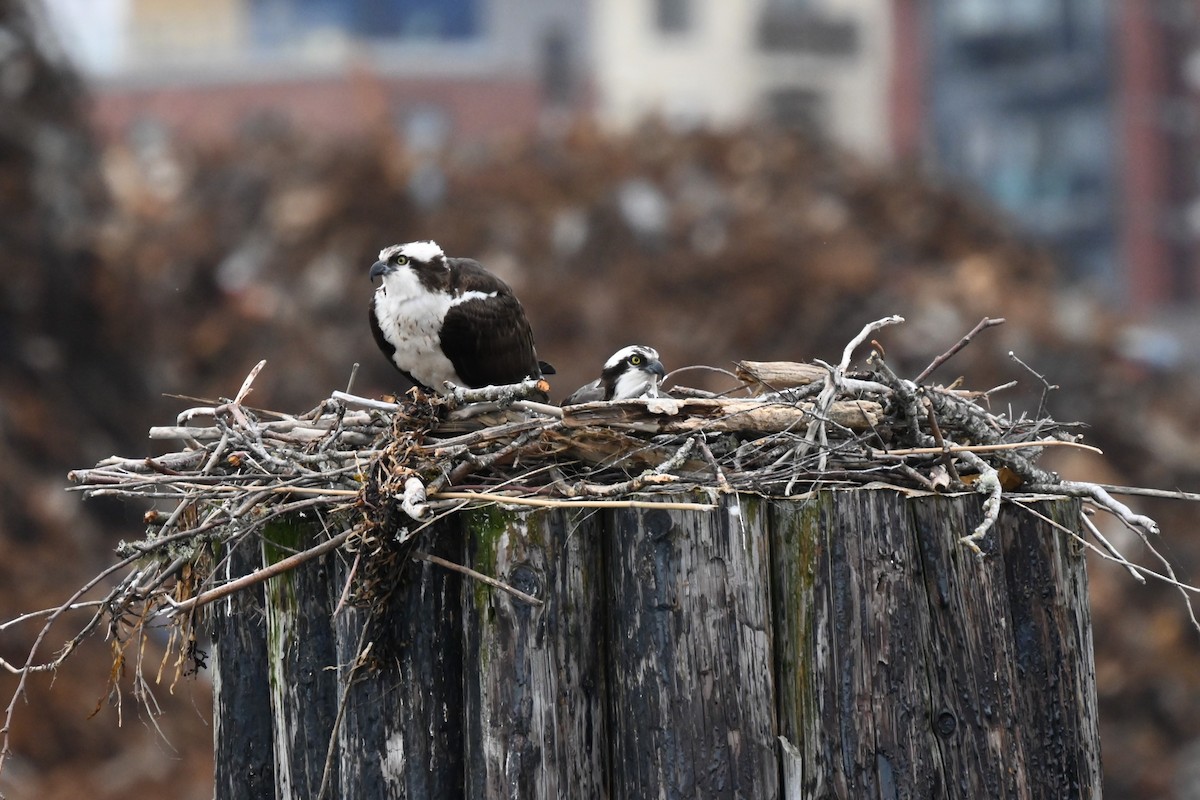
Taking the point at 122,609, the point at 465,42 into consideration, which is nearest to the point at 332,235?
the point at 122,609

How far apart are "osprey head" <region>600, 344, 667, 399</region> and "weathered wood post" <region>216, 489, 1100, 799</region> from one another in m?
2.16

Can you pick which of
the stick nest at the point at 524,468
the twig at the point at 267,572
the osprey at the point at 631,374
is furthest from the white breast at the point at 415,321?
the twig at the point at 267,572

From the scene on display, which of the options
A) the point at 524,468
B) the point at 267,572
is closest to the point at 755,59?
the point at 524,468

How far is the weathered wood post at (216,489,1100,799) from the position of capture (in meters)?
3.27

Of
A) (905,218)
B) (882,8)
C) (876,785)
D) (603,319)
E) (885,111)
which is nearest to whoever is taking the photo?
(876,785)

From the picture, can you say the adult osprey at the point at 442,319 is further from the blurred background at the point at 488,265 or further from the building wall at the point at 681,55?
the building wall at the point at 681,55

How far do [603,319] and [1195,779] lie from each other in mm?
6393

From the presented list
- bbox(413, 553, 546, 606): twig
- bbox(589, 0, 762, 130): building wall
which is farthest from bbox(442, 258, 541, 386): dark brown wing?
bbox(589, 0, 762, 130): building wall

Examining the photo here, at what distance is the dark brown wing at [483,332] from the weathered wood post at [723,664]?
1618 mm

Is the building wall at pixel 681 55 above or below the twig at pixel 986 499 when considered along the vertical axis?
above

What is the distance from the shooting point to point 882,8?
46500mm

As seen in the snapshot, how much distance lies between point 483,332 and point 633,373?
0.79 metres

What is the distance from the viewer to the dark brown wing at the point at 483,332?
504 centimetres

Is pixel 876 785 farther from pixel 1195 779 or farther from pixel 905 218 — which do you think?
pixel 905 218
